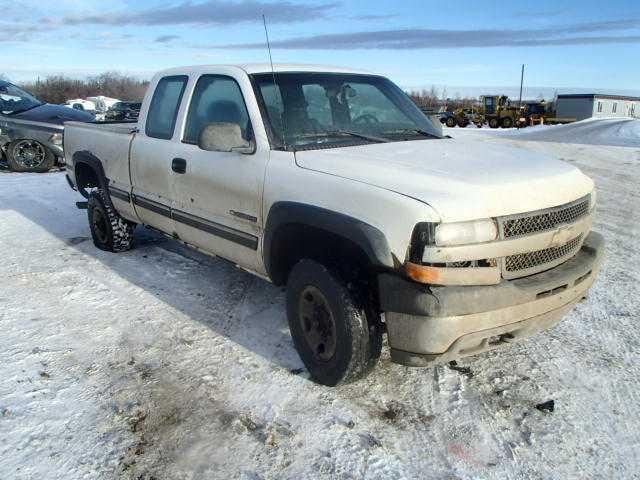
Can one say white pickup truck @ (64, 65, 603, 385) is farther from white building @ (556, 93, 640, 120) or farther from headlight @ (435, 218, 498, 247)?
white building @ (556, 93, 640, 120)

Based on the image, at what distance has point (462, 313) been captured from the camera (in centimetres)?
263

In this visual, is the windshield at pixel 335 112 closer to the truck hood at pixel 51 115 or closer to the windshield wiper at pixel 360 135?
the windshield wiper at pixel 360 135

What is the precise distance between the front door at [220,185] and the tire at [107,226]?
5.29ft

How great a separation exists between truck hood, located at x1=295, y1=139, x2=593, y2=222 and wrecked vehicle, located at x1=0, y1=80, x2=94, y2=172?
33.1 ft

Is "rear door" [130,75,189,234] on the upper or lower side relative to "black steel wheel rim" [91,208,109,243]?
upper

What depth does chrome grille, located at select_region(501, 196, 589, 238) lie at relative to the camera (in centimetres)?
273

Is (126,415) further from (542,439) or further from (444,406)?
(542,439)

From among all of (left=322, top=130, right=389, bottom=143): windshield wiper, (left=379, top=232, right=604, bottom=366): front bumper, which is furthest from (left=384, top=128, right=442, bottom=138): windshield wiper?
(left=379, top=232, right=604, bottom=366): front bumper

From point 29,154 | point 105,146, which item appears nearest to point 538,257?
point 105,146

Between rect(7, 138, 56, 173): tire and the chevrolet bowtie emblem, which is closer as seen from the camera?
the chevrolet bowtie emblem

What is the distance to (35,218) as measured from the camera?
25.0ft

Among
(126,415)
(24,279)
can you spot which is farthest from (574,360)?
(24,279)

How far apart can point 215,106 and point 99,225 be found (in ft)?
8.89

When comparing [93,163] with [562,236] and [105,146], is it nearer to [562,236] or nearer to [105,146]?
[105,146]
